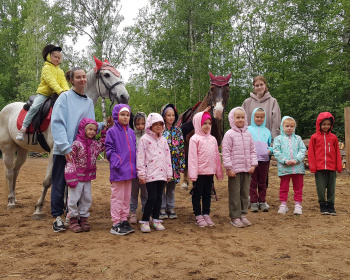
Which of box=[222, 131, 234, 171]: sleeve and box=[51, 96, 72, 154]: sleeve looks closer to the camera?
box=[51, 96, 72, 154]: sleeve

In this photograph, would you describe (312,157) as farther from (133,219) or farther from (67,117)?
(67,117)

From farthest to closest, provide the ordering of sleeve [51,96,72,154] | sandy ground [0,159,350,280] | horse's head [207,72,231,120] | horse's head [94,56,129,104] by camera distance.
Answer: horse's head [207,72,231,120] < horse's head [94,56,129,104] < sleeve [51,96,72,154] < sandy ground [0,159,350,280]

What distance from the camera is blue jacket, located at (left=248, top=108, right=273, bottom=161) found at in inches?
200

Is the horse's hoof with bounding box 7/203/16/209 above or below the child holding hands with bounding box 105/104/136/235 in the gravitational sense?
below

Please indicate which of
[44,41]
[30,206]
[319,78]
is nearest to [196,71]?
[319,78]

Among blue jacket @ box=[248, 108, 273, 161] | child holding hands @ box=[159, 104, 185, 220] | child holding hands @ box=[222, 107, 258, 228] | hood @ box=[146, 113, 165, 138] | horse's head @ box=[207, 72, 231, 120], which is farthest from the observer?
horse's head @ box=[207, 72, 231, 120]

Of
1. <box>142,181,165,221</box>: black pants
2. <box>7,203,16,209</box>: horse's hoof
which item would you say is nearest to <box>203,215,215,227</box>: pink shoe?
<box>142,181,165,221</box>: black pants

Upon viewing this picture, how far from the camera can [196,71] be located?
19.1 meters

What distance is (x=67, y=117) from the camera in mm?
4008

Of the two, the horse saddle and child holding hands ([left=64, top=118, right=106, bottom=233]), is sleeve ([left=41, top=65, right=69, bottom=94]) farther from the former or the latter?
child holding hands ([left=64, top=118, right=106, bottom=233])

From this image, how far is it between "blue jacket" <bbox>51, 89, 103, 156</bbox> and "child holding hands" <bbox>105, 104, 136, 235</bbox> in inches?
15.9

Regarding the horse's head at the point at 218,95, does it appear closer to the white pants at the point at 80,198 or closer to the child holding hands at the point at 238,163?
the child holding hands at the point at 238,163

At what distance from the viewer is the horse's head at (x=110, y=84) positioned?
15.1ft

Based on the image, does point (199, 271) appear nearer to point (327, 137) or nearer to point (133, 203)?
point (133, 203)
